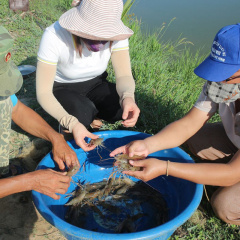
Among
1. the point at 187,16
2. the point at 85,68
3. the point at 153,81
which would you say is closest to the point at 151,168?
the point at 85,68

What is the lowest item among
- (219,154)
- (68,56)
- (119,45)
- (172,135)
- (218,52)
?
(219,154)

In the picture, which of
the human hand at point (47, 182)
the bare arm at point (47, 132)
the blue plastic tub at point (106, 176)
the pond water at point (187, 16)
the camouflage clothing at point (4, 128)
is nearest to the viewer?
the blue plastic tub at point (106, 176)

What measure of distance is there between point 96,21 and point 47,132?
0.96 meters

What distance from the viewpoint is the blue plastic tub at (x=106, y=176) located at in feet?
5.79

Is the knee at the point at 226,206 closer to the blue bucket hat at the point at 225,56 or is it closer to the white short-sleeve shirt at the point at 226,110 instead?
the white short-sleeve shirt at the point at 226,110

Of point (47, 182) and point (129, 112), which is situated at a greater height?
point (129, 112)

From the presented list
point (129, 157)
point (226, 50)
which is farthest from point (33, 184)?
point (226, 50)

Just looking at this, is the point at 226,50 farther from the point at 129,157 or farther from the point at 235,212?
the point at 235,212

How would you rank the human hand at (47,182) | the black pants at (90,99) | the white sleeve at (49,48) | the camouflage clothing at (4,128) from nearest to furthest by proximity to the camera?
the human hand at (47,182) < the camouflage clothing at (4,128) < the white sleeve at (49,48) < the black pants at (90,99)

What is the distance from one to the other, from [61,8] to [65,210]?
5.02m

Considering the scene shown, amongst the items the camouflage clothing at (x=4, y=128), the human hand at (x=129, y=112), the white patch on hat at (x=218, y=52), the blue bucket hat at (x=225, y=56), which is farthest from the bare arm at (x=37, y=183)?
the white patch on hat at (x=218, y=52)

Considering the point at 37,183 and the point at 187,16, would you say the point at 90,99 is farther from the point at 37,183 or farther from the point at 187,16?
the point at 187,16

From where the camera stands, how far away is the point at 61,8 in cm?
640

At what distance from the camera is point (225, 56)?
6.26ft
